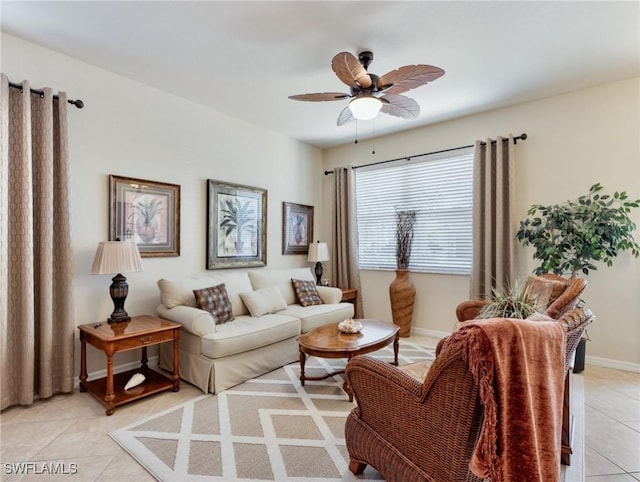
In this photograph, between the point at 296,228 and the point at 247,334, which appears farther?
the point at 296,228

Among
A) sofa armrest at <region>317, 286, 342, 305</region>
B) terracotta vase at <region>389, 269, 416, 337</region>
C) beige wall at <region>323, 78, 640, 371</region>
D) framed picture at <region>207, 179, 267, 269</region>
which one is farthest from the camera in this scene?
terracotta vase at <region>389, 269, 416, 337</region>

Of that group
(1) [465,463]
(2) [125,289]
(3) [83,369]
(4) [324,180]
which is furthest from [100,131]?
(1) [465,463]

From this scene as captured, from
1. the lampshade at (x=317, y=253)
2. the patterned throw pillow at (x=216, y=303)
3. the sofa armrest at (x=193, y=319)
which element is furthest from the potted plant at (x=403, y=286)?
the sofa armrest at (x=193, y=319)

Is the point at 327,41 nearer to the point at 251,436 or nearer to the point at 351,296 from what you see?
the point at 251,436

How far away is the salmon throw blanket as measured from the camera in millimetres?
1077

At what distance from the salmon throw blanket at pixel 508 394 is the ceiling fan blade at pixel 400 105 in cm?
209

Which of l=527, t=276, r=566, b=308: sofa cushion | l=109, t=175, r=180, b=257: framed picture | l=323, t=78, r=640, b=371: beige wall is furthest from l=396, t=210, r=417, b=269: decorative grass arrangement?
l=109, t=175, r=180, b=257: framed picture

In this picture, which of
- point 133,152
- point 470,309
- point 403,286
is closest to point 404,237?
point 403,286

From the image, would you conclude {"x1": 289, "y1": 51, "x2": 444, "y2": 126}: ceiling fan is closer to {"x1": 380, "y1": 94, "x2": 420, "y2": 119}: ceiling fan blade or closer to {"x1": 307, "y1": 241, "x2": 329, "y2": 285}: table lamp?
{"x1": 380, "y1": 94, "x2": 420, "y2": 119}: ceiling fan blade

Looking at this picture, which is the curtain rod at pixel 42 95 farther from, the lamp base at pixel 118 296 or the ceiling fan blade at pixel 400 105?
the ceiling fan blade at pixel 400 105

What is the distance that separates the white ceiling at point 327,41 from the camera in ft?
7.29

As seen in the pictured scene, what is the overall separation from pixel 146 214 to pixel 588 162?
4.46 metres

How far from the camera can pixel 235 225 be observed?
4152 millimetres

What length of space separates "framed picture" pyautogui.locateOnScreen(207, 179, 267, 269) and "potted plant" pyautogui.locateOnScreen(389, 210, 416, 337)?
1805 mm
